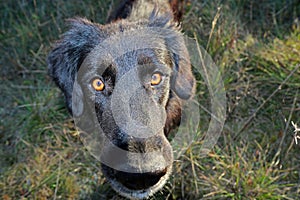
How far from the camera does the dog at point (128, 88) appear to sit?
322 centimetres

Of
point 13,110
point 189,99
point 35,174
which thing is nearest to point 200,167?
point 189,99

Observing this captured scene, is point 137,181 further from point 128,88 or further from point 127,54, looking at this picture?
point 127,54

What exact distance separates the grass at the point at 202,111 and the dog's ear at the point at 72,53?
0.64 metres

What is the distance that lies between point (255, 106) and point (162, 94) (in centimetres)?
137

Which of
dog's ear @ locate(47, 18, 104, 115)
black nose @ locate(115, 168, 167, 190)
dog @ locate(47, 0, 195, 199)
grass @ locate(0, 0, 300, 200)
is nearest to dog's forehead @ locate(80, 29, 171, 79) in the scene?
dog @ locate(47, 0, 195, 199)

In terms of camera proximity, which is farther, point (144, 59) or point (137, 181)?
point (144, 59)

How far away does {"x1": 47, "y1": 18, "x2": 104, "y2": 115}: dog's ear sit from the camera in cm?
388

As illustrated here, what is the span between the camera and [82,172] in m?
4.25

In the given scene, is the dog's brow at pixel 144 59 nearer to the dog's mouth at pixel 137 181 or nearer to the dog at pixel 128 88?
the dog at pixel 128 88

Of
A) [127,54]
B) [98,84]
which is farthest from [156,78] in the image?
[98,84]

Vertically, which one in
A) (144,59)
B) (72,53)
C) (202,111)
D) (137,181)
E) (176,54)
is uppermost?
(144,59)

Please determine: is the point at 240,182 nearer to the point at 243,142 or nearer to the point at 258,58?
the point at 243,142

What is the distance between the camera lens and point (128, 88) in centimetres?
334

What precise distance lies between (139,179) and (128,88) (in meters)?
0.64
